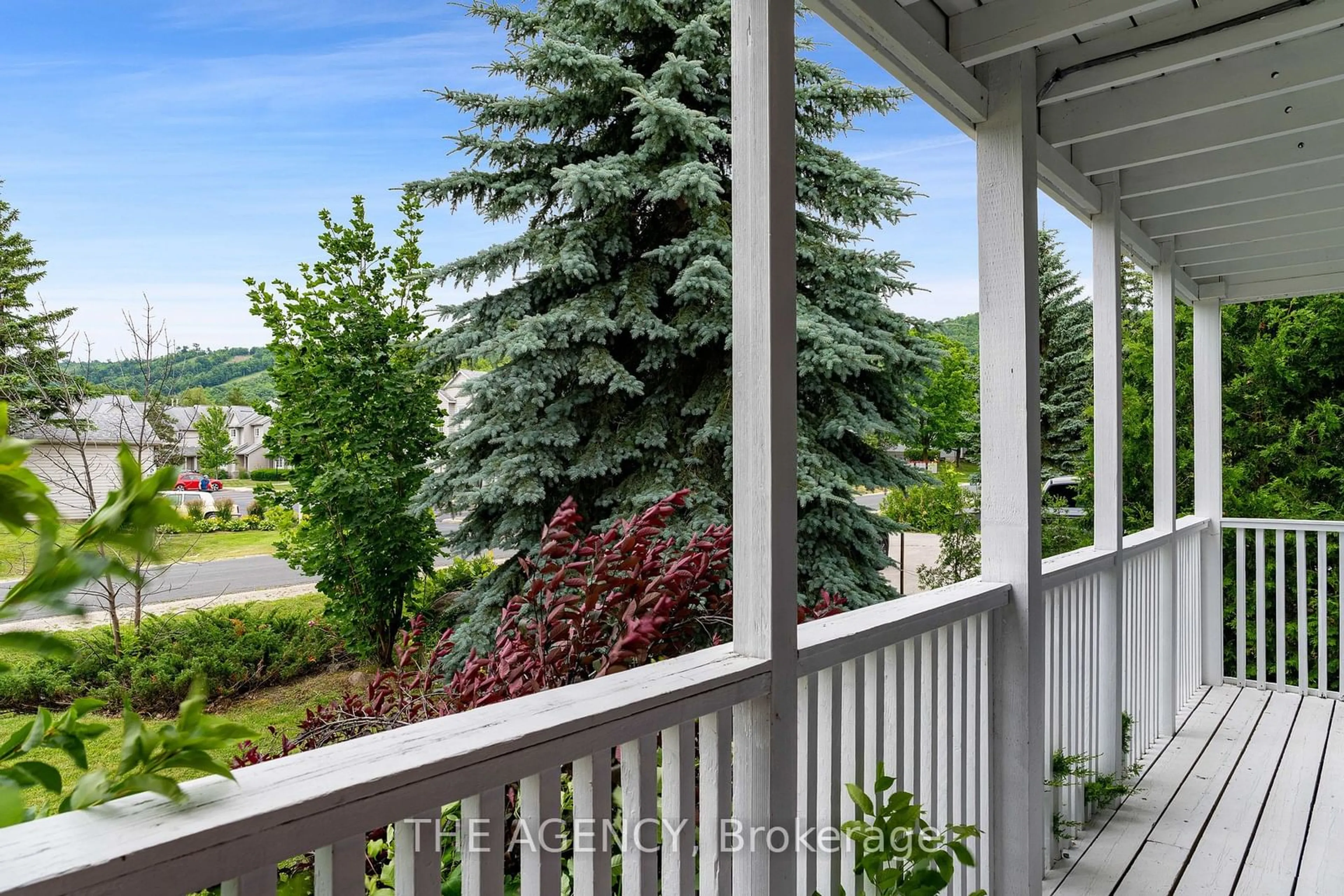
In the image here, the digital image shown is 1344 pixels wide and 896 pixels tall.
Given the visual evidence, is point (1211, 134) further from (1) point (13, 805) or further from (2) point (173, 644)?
(2) point (173, 644)

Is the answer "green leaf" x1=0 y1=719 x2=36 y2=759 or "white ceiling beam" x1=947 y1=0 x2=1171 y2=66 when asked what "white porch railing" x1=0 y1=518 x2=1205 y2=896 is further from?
"white ceiling beam" x1=947 y1=0 x2=1171 y2=66

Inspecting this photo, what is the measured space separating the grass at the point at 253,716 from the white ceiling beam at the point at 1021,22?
270 centimetres

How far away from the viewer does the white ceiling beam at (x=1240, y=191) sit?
2.69 m

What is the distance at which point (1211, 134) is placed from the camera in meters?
2.40

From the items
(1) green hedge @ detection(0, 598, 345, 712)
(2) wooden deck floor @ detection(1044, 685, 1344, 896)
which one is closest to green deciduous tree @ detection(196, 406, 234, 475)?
(1) green hedge @ detection(0, 598, 345, 712)

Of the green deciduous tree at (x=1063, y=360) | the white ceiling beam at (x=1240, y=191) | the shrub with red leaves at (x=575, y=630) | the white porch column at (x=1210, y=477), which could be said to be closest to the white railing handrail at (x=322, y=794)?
the shrub with red leaves at (x=575, y=630)

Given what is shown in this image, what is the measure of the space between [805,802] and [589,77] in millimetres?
4800

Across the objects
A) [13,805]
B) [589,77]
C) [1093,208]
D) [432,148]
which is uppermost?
[589,77]

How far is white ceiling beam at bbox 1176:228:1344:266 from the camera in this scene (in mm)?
3434

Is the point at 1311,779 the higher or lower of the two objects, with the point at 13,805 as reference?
lower

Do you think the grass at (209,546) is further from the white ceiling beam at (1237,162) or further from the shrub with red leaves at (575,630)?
the white ceiling beam at (1237,162)

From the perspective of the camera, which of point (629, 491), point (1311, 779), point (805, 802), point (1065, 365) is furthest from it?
point (1065, 365)

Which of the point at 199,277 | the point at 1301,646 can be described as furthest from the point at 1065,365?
the point at 199,277

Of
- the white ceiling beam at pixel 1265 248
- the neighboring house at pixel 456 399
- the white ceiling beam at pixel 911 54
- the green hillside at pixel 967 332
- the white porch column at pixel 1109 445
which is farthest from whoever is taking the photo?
the green hillside at pixel 967 332
